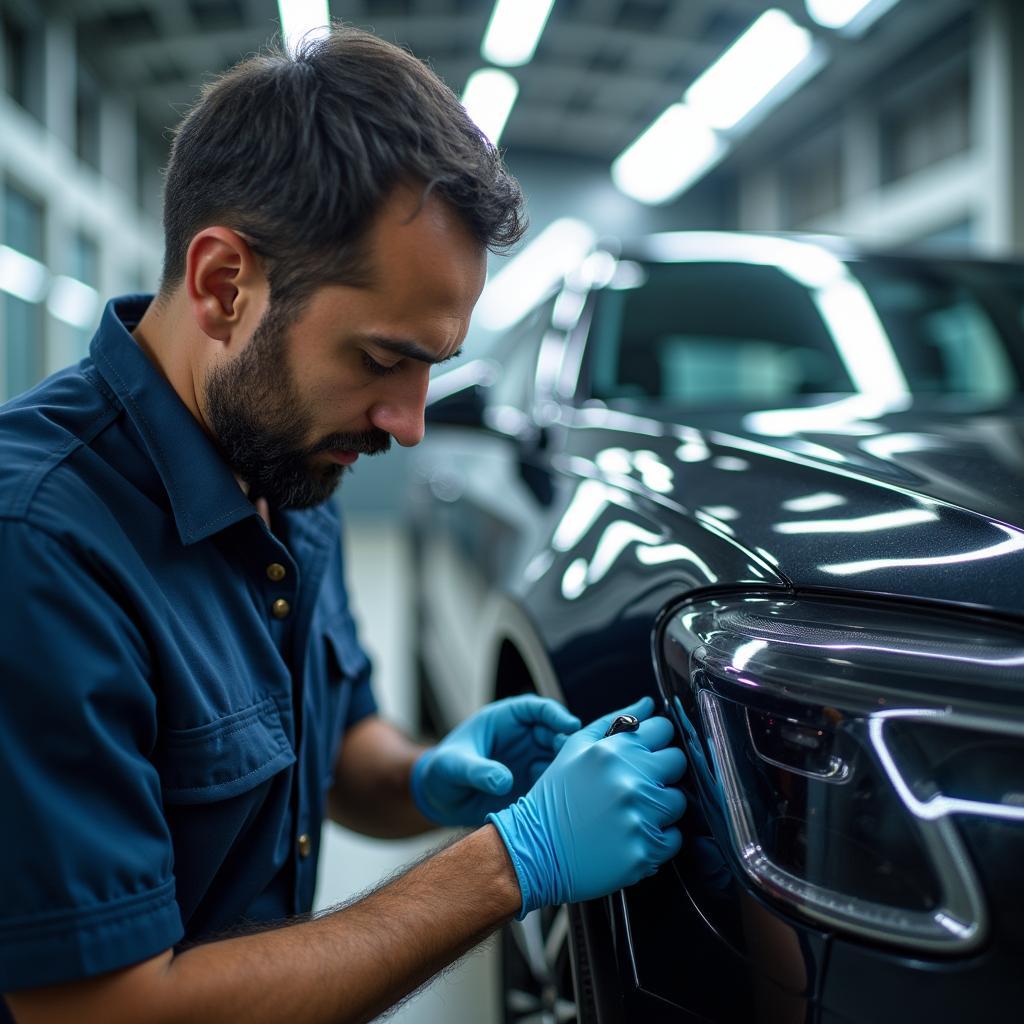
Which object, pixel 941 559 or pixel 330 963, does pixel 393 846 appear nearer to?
pixel 330 963

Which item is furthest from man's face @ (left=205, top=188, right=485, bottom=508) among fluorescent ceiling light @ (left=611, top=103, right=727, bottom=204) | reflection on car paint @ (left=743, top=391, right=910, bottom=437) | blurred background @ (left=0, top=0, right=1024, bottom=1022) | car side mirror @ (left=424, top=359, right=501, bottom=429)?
fluorescent ceiling light @ (left=611, top=103, right=727, bottom=204)

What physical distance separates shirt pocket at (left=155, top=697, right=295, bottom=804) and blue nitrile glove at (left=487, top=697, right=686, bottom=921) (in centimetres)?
22

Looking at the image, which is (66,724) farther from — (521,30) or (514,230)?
(521,30)

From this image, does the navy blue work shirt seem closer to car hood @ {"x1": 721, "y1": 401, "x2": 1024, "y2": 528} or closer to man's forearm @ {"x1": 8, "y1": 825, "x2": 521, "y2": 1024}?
man's forearm @ {"x1": 8, "y1": 825, "x2": 521, "y2": 1024}

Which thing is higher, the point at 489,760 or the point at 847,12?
the point at 847,12

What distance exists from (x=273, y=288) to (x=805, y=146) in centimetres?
903

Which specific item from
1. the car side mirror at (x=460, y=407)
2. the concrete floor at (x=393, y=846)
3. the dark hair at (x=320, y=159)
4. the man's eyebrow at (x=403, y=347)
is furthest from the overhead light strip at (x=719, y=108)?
the man's eyebrow at (x=403, y=347)

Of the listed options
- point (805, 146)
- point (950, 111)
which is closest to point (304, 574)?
point (950, 111)

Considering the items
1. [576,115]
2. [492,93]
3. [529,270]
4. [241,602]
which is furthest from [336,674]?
[576,115]

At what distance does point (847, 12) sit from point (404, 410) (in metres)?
6.29

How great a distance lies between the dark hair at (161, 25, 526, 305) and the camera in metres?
0.78

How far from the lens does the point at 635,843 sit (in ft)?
2.42

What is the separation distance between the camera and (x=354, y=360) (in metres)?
0.84

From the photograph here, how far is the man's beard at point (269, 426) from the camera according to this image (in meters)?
0.83
